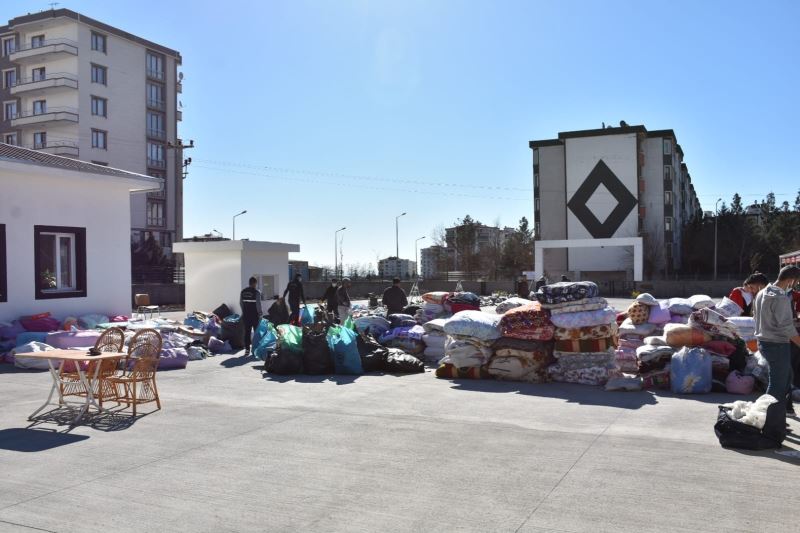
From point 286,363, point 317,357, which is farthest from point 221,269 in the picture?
point 317,357

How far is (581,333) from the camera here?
9.61 m

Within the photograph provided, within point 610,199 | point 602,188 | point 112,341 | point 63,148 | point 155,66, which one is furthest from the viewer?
point 155,66

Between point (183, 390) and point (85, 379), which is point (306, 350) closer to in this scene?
point (183, 390)

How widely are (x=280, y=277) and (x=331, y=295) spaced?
263 cm

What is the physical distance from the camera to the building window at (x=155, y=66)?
5875cm

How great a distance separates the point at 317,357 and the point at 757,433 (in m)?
6.78

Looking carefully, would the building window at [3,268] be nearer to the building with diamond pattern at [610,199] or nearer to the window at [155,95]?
the building with diamond pattern at [610,199]

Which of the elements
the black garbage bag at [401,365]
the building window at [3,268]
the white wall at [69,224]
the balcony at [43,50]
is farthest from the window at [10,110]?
the black garbage bag at [401,365]

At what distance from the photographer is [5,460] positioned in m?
5.73

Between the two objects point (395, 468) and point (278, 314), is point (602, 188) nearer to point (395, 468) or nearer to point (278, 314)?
point (278, 314)

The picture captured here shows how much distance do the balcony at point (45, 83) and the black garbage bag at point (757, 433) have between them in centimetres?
5609

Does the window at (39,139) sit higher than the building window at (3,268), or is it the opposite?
the window at (39,139)

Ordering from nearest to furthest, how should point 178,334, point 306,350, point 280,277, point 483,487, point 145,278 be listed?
point 483,487 < point 306,350 < point 178,334 < point 280,277 < point 145,278

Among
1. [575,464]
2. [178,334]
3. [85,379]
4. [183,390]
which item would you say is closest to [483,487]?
[575,464]
